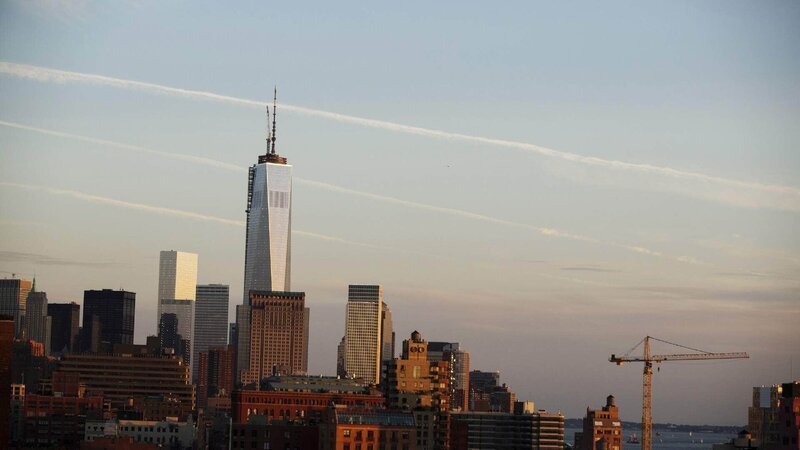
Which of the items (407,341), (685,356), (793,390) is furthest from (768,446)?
(685,356)

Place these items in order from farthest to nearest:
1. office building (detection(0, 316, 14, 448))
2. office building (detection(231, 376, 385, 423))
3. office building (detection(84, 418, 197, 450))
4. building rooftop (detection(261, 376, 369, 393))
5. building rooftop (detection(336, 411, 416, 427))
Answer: building rooftop (detection(261, 376, 369, 393)) < office building (detection(84, 418, 197, 450)) < office building (detection(231, 376, 385, 423)) < building rooftop (detection(336, 411, 416, 427)) < office building (detection(0, 316, 14, 448))

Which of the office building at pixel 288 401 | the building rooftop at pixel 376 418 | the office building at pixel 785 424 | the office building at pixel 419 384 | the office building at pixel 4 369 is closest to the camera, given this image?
the office building at pixel 4 369

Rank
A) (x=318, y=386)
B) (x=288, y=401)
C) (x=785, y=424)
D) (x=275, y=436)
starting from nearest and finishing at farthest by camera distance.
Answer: (x=785, y=424), (x=275, y=436), (x=288, y=401), (x=318, y=386)

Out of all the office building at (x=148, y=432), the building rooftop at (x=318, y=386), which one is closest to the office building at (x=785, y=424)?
the building rooftop at (x=318, y=386)

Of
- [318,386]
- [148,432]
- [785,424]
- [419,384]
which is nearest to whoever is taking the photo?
[785,424]

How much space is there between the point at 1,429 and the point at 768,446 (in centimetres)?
4053

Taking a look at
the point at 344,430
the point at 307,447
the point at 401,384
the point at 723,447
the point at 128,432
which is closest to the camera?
the point at 723,447

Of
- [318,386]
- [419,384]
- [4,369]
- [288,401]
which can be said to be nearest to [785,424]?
[4,369]

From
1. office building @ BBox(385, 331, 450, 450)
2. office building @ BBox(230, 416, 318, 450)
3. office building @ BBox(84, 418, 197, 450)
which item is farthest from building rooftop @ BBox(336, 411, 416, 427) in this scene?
office building @ BBox(84, 418, 197, 450)

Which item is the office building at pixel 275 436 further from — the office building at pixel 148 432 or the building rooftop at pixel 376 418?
the office building at pixel 148 432

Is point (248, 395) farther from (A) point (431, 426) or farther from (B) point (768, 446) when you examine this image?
(B) point (768, 446)

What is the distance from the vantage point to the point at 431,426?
12138 centimetres

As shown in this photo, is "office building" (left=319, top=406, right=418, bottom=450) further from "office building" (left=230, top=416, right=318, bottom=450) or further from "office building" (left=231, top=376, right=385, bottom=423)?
"office building" (left=231, top=376, right=385, bottom=423)

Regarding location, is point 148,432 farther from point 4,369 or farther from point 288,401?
point 4,369
